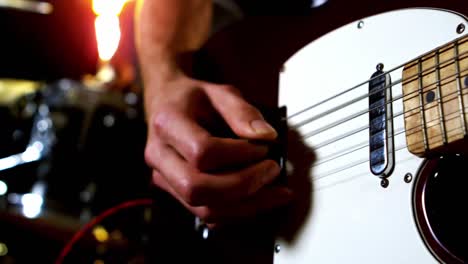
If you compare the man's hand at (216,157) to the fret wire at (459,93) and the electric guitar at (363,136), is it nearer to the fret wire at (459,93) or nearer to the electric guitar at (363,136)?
the electric guitar at (363,136)

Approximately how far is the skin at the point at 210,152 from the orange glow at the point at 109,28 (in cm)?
207

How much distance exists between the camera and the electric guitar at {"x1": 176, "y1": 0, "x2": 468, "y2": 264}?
18.9 inches

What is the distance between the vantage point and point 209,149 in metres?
0.63

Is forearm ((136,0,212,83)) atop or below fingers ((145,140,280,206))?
atop

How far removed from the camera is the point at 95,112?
218cm

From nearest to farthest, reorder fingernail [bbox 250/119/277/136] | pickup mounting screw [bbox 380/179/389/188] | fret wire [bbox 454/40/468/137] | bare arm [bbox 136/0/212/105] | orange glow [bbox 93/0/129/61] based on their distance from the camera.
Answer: fret wire [bbox 454/40/468/137], pickup mounting screw [bbox 380/179/389/188], fingernail [bbox 250/119/277/136], bare arm [bbox 136/0/212/105], orange glow [bbox 93/0/129/61]

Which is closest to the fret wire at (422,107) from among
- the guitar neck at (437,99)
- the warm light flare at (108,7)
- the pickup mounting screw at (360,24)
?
the guitar neck at (437,99)

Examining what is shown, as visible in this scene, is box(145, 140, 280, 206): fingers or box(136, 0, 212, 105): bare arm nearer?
box(145, 140, 280, 206): fingers

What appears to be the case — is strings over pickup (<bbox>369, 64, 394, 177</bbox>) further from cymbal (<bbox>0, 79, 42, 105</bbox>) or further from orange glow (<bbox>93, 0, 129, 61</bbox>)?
cymbal (<bbox>0, 79, 42, 105</bbox>)

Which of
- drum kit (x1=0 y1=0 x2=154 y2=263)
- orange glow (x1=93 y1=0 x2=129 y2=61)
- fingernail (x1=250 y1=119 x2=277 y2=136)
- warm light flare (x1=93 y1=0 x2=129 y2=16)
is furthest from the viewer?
orange glow (x1=93 y1=0 x2=129 y2=61)

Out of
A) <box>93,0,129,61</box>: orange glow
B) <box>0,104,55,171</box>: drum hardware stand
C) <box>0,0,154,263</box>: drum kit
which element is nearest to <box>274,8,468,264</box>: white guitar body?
<box>0,0,154,263</box>: drum kit

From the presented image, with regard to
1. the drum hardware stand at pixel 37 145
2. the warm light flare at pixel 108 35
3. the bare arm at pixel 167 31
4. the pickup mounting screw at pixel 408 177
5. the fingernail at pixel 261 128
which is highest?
the warm light flare at pixel 108 35

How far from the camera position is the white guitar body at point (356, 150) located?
52 centimetres

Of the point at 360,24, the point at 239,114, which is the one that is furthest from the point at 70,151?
the point at 360,24
